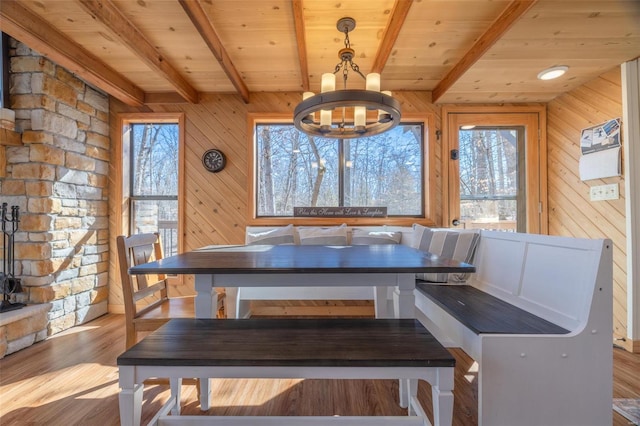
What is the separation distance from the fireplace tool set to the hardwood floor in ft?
1.81

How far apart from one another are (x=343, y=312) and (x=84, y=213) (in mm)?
2892

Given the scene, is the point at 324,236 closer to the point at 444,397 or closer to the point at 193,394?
the point at 193,394

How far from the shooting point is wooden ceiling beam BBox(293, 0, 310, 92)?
1978mm

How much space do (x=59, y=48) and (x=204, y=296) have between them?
7.68 feet

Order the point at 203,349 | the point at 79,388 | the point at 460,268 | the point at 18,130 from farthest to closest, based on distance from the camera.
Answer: the point at 18,130, the point at 79,388, the point at 460,268, the point at 203,349

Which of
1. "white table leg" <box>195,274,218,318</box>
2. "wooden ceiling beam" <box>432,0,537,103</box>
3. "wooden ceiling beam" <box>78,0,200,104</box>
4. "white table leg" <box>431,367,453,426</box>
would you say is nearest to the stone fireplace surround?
"wooden ceiling beam" <box>78,0,200,104</box>

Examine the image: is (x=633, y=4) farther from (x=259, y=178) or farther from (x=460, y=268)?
(x=259, y=178)

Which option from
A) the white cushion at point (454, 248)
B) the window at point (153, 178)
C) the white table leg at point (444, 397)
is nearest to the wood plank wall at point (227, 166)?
the window at point (153, 178)

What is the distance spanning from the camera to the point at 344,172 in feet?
11.5

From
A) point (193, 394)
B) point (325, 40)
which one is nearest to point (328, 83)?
point (325, 40)

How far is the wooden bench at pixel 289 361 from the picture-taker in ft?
3.57

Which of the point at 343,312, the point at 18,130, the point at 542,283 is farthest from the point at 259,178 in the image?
the point at 542,283

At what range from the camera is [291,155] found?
352 centimetres

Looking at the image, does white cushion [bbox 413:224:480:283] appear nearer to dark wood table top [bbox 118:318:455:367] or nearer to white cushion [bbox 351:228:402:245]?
white cushion [bbox 351:228:402:245]
